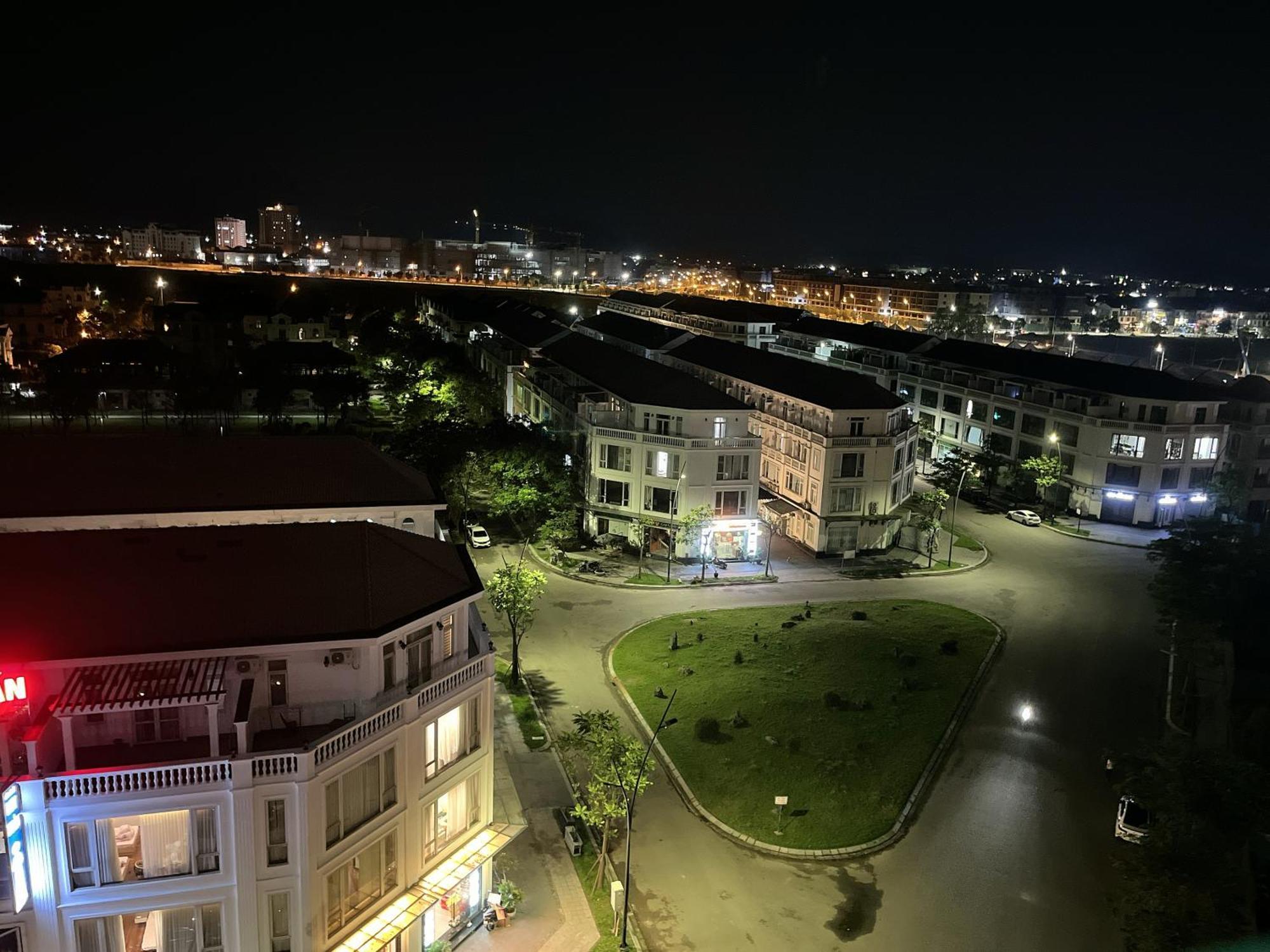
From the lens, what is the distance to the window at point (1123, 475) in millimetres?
55406

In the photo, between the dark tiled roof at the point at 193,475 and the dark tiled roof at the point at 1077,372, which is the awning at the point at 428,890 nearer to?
the dark tiled roof at the point at 193,475

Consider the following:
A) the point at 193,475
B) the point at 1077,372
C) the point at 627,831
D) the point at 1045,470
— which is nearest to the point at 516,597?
the point at 193,475

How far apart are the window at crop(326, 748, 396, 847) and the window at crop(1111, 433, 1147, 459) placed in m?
52.4

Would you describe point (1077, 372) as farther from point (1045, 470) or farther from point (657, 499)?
point (657, 499)

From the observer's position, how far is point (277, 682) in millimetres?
16969

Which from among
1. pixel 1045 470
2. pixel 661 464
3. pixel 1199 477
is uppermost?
pixel 661 464

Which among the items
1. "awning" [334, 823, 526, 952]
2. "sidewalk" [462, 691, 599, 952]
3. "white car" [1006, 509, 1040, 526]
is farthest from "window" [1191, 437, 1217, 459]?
"awning" [334, 823, 526, 952]

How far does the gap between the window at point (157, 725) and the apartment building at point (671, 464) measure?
3084cm

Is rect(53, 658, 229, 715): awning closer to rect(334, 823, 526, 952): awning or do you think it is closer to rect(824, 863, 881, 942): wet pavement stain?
rect(334, 823, 526, 952): awning

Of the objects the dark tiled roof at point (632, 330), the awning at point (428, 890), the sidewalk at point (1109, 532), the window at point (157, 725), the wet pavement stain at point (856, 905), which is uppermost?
the dark tiled roof at point (632, 330)

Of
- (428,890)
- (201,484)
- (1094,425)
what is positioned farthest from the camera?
(1094,425)

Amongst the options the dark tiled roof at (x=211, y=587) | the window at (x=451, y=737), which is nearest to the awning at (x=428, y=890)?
the window at (x=451, y=737)

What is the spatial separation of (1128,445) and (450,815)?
167 feet

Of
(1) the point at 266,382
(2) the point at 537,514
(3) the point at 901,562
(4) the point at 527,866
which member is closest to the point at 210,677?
(4) the point at 527,866
